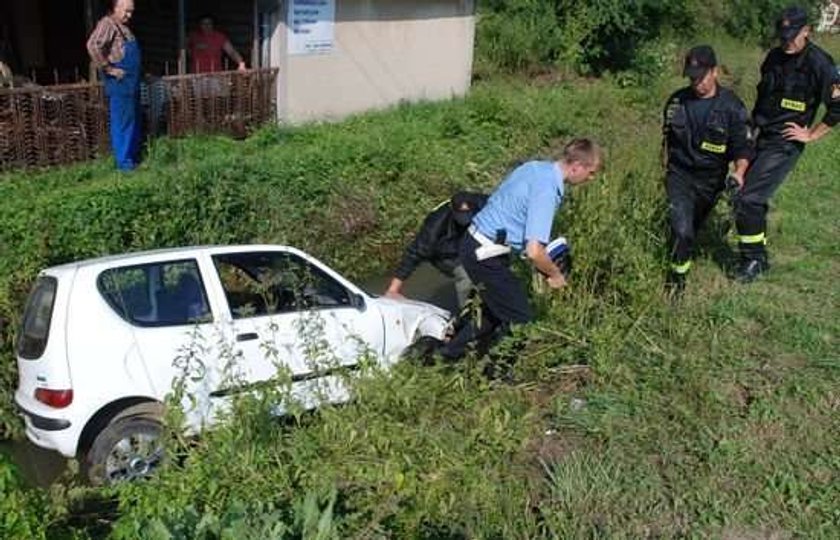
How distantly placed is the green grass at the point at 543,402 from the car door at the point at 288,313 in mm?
985

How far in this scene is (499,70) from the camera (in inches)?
642

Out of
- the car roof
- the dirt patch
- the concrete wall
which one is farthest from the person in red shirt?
the dirt patch

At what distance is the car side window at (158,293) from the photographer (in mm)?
5320

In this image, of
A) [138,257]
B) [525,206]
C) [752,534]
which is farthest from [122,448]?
[752,534]

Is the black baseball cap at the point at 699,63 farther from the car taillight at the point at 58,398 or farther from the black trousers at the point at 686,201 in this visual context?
the car taillight at the point at 58,398

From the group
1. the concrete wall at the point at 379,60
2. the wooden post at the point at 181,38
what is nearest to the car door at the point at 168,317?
the wooden post at the point at 181,38

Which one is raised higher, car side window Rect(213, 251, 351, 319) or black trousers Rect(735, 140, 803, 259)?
black trousers Rect(735, 140, 803, 259)

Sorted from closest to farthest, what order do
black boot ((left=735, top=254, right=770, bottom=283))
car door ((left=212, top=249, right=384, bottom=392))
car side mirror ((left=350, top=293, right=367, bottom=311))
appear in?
1. car door ((left=212, top=249, right=384, bottom=392))
2. car side mirror ((left=350, top=293, right=367, bottom=311))
3. black boot ((left=735, top=254, right=770, bottom=283))

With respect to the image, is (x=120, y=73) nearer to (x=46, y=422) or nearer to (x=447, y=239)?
(x=447, y=239)

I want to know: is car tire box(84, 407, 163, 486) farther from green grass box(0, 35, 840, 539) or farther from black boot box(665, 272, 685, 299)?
black boot box(665, 272, 685, 299)

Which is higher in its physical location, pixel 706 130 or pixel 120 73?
pixel 706 130

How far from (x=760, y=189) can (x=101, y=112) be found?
6.55 metres

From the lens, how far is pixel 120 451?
5.22m

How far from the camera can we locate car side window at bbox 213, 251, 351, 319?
5.80 metres
